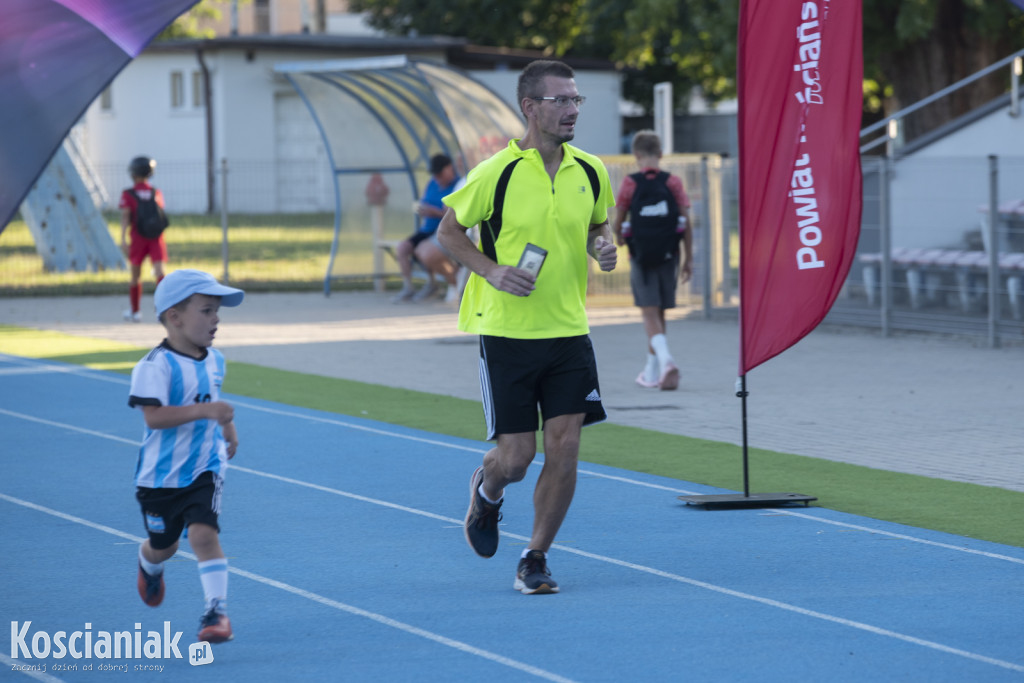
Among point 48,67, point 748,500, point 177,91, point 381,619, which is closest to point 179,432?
point 381,619

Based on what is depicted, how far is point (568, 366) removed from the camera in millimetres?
6309

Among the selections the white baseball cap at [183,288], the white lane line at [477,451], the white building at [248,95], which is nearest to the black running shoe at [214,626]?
the white baseball cap at [183,288]

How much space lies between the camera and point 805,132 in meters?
7.89

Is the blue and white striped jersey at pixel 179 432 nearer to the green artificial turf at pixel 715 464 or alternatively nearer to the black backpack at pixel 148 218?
the green artificial turf at pixel 715 464

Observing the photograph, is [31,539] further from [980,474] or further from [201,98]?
[201,98]

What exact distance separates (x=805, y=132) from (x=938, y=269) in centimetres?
923

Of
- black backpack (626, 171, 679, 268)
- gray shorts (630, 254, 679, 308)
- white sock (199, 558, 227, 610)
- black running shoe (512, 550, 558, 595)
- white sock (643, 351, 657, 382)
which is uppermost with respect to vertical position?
black backpack (626, 171, 679, 268)

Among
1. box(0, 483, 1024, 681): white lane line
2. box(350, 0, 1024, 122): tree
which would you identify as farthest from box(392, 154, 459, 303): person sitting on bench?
box(0, 483, 1024, 681): white lane line

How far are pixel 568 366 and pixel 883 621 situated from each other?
1.62 metres

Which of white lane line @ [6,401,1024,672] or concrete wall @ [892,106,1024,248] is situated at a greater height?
concrete wall @ [892,106,1024,248]

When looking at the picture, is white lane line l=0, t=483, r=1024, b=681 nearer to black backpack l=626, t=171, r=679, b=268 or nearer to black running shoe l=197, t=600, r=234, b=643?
black running shoe l=197, t=600, r=234, b=643

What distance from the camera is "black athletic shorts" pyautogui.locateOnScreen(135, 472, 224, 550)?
5367 millimetres

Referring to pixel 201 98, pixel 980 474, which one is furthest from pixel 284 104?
pixel 980 474

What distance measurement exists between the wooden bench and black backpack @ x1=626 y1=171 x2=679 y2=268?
493cm
